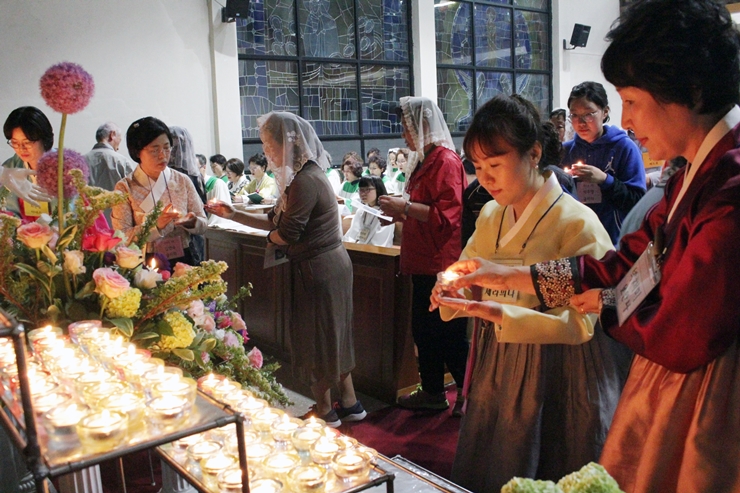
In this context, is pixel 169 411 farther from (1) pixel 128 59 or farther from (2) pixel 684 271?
(1) pixel 128 59

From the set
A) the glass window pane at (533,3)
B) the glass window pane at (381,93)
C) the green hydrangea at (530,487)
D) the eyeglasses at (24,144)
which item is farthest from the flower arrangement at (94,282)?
the glass window pane at (533,3)

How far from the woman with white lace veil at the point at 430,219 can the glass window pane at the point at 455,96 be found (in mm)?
9166

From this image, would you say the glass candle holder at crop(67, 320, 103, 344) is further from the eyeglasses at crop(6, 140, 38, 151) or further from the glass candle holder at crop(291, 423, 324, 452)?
the eyeglasses at crop(6, 140, 38, 151)

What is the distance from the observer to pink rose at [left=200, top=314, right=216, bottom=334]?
196cm

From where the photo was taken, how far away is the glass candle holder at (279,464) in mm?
1159

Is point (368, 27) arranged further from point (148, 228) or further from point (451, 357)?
point (148, 228)

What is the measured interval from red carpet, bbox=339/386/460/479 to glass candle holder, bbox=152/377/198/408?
6.79 ft

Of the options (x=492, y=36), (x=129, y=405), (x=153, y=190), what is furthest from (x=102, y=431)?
(x=492, y=36)

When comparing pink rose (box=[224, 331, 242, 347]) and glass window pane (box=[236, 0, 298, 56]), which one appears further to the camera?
glass window pane (box=[236, 0, 298, 56])

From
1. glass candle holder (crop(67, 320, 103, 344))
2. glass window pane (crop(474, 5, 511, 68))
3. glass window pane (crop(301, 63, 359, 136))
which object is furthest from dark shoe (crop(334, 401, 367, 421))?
glass window pane (crop(474, 5, 511, 68))

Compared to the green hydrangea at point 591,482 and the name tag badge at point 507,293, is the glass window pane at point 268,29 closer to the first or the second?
the name tag badge at point 507,293

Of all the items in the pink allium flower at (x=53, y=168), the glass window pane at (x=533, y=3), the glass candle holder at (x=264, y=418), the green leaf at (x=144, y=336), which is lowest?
the glass candle holder at (x=264, y=418)

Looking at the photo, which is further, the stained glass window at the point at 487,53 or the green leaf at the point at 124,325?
the stained glass window at the point at 487,53

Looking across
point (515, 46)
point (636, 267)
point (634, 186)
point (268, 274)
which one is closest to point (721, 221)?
point (636, 267)
